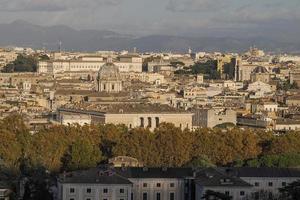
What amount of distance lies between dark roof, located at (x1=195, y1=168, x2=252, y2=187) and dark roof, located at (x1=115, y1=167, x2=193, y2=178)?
1029mm

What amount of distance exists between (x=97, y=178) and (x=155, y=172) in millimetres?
2452

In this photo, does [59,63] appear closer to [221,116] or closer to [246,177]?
[221,116]

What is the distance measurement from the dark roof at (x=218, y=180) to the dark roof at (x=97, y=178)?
2018mm

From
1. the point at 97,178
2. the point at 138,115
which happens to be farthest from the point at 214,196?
the point at 138,115

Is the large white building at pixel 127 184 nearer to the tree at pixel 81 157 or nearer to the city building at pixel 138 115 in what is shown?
the tree at pixel 81 157

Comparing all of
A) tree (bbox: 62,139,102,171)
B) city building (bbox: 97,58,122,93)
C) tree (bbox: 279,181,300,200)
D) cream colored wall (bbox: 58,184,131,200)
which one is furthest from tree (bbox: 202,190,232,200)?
city building (bbox: 97,58,122,93)

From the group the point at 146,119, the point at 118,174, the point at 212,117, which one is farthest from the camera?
the point at 212,117

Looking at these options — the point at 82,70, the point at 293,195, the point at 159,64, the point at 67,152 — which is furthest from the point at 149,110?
the point at 159,64

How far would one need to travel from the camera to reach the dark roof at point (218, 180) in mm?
33625

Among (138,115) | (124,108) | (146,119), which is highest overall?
(124,108)

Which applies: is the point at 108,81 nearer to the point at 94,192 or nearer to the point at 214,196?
the point at 94,192

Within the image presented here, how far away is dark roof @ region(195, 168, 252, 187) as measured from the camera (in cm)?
3362

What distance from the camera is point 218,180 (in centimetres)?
Result: 3384

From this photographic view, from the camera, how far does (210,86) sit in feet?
334
